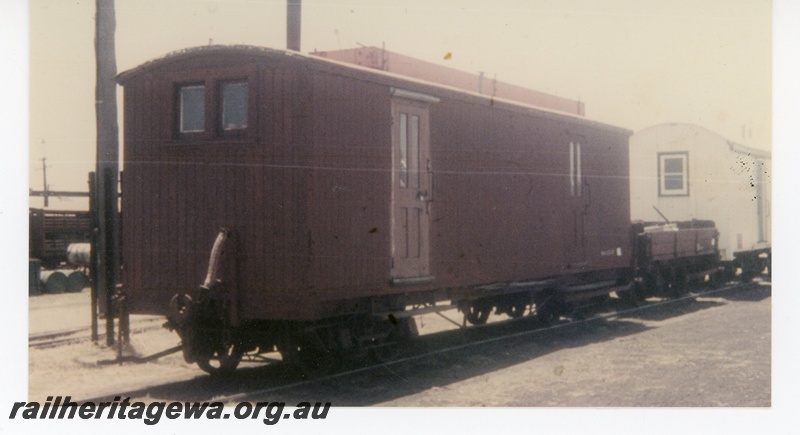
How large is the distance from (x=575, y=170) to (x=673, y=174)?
261 inches

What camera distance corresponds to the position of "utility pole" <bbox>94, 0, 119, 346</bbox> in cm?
998

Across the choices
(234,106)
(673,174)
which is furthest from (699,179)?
(234,106)

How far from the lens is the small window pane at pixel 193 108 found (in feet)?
26.9

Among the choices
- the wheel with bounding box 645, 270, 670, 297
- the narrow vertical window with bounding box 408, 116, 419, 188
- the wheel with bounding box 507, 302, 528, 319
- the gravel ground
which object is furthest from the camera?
the wheel with bounding box 645, 270, 670, 297

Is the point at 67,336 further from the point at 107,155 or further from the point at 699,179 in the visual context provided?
the point at 699,179

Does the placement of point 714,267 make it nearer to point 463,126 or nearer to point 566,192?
point 566,192

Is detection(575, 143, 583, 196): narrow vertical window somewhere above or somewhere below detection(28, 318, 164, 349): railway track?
above

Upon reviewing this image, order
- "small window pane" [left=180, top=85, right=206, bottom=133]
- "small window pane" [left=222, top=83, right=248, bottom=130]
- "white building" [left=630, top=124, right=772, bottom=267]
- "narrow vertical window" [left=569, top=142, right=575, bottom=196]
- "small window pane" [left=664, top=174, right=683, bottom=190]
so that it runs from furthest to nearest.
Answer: "small window pane" [left=664, top=174, right=683, bottom=190] → "white building" [left=630, top=124, right=772, bottom=267] → "narrow vertical window" [left=569, top=142, right=575, bottom=196] → "small window pane" [left=180, top=85, right=206, bottom=133] → "small window pane" [left=222, top=83, right=248, bottom=130]

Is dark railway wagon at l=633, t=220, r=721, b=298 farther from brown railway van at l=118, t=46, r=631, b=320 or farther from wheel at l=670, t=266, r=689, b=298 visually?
brown railway van at l=118, t=46, r=631, b=320

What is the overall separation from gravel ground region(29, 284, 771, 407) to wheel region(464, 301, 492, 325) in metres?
0.81

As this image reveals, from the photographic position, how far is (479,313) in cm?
1268

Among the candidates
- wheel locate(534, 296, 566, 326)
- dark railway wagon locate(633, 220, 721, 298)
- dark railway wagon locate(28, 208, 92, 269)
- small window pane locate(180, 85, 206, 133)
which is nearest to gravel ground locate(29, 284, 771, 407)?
wheel locate(534, 296, 566, 326)

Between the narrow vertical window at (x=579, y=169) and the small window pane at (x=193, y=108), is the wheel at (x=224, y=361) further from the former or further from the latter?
the narrow vertical window at (x=579, y=169)
